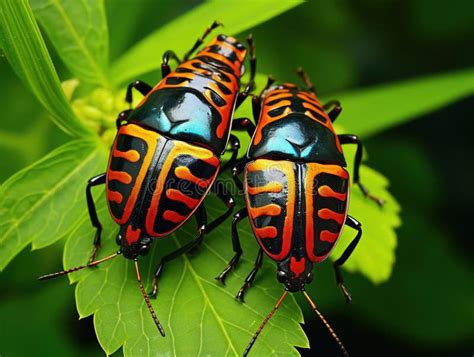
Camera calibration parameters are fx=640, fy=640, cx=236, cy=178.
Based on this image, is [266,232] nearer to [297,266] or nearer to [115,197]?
[297,266]

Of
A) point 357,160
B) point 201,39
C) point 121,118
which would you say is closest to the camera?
point 121,118

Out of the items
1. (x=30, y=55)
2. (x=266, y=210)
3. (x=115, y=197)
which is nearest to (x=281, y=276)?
(x=266, y=210)

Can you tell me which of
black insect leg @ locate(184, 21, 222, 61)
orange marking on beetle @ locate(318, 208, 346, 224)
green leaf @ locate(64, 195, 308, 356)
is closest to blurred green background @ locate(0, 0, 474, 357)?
black insect leg @ locate(184, 21, 222, 61)

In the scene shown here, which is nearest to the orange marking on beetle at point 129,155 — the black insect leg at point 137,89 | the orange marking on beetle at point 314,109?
the black insect leg at point 137,89

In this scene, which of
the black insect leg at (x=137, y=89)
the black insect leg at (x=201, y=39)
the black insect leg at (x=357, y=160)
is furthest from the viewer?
the black insect leg at (x=201, y=39)

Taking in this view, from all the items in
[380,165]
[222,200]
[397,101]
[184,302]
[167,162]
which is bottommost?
[380,165]

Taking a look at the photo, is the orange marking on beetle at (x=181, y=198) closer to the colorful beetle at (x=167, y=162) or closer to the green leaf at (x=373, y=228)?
the colorful beetle at (x=167, y=162)

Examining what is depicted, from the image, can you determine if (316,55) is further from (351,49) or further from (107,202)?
(107,202)
